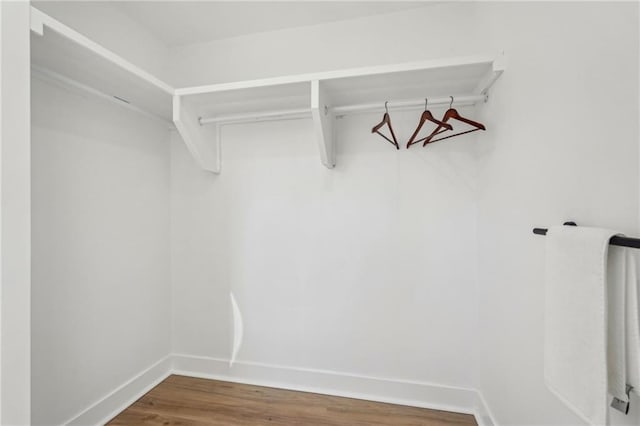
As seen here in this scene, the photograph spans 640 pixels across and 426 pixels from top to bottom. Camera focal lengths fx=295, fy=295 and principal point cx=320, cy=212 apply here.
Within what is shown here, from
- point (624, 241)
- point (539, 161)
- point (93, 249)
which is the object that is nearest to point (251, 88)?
point (93, 249)

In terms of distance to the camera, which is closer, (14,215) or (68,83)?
(14,215)

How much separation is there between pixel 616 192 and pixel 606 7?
485 millimetres

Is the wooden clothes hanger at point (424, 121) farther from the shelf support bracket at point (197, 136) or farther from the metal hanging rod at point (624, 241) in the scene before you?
the shelf support bracket at point (197, 136)

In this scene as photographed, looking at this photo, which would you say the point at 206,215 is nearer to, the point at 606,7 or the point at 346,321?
the point at 346,321

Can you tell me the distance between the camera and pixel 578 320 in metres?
0.72

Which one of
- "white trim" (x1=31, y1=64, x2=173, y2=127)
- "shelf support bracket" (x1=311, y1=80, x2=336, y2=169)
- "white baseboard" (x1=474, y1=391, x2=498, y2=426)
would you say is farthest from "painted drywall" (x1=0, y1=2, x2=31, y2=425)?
"white baseboard" (x1=474, y1=391, x2=498, y2=426)

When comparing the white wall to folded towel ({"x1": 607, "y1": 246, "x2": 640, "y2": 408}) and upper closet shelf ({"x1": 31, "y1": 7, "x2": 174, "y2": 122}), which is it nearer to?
folded towel ({"x1": 607, "y1": 246, "x2": 640, "y2": 408})

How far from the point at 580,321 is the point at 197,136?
1998 millimetres

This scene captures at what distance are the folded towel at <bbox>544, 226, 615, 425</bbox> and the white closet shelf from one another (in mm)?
981

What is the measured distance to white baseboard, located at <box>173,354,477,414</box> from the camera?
70.8 inches

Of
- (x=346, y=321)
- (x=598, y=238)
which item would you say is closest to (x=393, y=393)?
(x=346, y=321)

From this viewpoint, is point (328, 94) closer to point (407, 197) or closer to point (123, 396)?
point (407, 197)

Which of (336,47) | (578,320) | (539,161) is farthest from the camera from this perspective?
(336,47)

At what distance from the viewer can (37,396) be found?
139 cm
